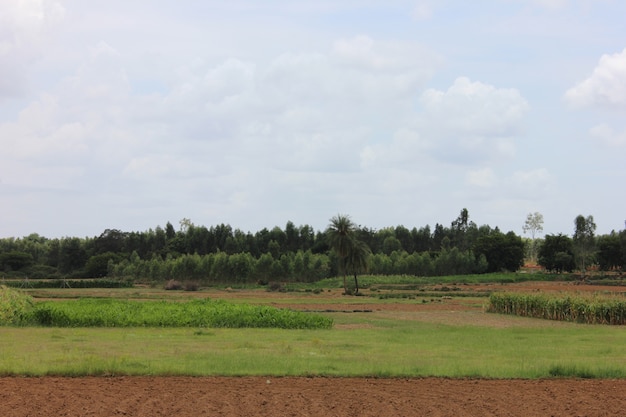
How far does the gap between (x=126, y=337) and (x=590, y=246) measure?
130m

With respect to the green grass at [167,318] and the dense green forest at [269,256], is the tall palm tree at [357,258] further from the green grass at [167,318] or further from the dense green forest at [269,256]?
the green grass at [167,318]

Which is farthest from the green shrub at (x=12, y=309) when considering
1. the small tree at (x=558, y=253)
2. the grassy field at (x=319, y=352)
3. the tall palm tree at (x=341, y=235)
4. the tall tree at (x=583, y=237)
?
the small tree at (x=558, y=253)

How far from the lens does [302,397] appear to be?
16453mm

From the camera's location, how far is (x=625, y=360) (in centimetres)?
2334

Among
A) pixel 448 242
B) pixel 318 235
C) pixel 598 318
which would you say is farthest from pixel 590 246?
pixel 598 318

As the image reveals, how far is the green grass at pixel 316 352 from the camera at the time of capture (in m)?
19.8

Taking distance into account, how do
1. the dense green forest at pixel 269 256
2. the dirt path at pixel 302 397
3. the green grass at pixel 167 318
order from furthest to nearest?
the dense green forest at pixel 269 256, the green grass at pixel 167 318, the dirt path at pixel 302 397

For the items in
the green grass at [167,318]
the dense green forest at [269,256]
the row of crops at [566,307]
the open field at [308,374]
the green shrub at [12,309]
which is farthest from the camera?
the dense green forest at [269,256]

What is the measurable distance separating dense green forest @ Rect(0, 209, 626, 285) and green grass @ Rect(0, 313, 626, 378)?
64.1 metres

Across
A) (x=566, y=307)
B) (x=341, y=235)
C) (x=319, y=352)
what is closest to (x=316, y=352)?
(x=319, y=352)

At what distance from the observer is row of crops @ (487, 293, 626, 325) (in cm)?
4491

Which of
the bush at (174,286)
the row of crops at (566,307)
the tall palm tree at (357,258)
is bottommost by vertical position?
the bush at (174,286)

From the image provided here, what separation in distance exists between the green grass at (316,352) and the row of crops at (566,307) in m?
10.2

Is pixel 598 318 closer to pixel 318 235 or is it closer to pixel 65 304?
pixel 65 304
